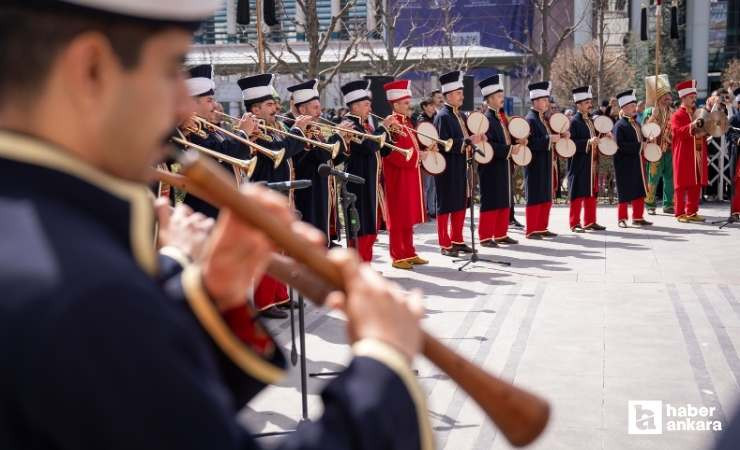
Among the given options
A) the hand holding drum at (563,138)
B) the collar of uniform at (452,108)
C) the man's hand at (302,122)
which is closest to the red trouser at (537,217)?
the hand holding drum at (563,138)

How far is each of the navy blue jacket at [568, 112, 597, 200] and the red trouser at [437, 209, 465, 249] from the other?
268cm

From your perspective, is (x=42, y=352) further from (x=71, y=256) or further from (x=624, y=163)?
(x=624, y=163)

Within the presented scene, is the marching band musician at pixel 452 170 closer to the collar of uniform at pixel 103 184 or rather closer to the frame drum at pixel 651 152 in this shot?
the frame drum at pixel 651 152

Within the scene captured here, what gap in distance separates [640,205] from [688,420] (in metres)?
8.88

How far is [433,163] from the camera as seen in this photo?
10.5m

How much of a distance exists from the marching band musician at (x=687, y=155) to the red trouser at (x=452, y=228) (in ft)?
14.8

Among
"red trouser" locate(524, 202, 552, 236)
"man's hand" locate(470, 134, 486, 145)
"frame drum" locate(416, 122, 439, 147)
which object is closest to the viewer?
"frame drum" locate(416, 122, 439, 147)

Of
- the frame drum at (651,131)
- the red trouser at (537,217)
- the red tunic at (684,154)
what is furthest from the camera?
the red tunic at (684,154)

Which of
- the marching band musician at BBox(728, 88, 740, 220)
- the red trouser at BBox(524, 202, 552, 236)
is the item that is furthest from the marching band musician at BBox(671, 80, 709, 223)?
the red trouser at BBox(524, 202, 552, 236)

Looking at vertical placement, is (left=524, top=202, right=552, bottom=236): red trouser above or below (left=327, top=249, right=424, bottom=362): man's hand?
below

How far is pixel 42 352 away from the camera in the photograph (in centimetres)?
95

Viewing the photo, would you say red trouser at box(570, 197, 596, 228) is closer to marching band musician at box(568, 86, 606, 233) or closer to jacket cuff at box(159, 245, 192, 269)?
marching band musician at box(568, 86, 606, 233)

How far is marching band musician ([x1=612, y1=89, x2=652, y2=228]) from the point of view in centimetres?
1309

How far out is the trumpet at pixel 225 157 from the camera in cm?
644
